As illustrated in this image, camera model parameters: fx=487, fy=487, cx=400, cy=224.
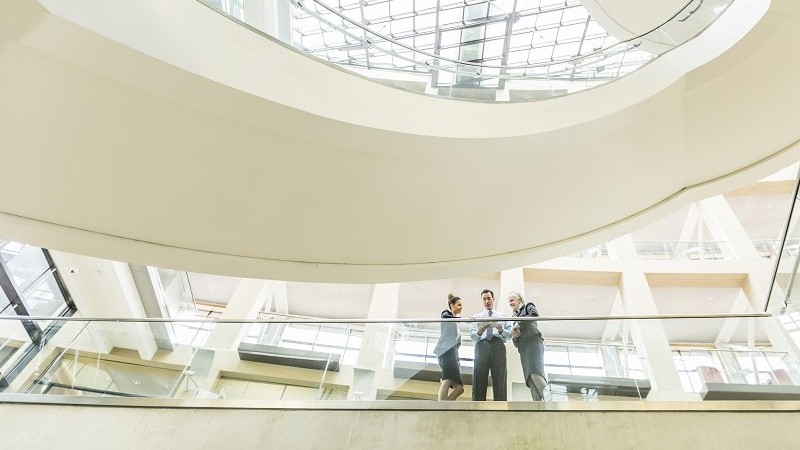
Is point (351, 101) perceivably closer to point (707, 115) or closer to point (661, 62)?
point (661, 62)

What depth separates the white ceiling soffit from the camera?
4.43 meters

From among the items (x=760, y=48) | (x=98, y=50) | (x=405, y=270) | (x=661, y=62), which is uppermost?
(x=661, y=62)

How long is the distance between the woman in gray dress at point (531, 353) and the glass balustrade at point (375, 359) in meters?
0.05

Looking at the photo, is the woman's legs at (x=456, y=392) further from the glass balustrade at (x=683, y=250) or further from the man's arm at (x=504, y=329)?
the glass balustrade at (x=683, y=250)

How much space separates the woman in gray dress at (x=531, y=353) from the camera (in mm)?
4621

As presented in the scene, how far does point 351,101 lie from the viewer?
5.48 m

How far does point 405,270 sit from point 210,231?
309 cm

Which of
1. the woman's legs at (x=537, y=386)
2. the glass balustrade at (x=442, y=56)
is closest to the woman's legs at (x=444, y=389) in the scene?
the woman's legs at (x=537, y=386)

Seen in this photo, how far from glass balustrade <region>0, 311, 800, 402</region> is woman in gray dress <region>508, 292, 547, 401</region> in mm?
54

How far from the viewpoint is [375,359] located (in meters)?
5.26

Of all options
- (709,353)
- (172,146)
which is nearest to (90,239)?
(172,146)

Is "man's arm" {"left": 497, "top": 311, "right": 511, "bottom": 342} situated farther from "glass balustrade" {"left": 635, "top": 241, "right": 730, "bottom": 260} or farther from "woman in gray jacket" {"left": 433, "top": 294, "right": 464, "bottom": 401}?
"glass balustrade" {"left": 635, "top": 241, "right": 730, "bottom": 260}

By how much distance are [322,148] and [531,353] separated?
316 cm

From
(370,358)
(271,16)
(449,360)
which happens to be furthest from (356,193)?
(449,360)
